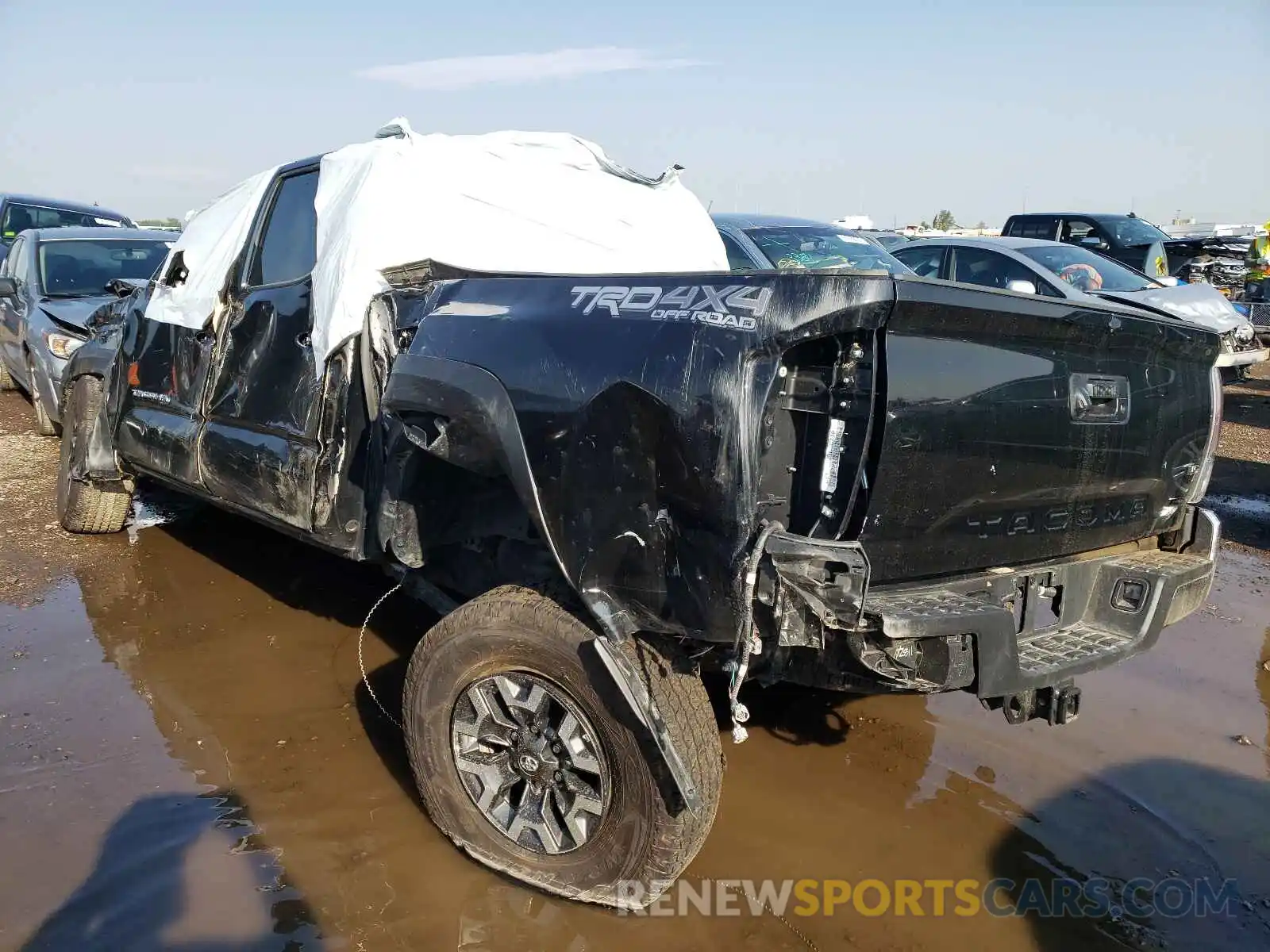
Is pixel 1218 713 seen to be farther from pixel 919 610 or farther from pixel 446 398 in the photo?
pixel 446 398

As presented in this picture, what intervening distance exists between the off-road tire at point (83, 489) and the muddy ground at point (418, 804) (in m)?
0.95

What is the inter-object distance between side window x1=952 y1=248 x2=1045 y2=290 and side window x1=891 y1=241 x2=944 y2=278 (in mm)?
212

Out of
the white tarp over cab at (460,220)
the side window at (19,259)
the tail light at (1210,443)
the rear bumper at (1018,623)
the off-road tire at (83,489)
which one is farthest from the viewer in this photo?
the side window at (19,259)

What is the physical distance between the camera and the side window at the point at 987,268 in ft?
30.0

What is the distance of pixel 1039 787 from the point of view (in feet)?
11.1

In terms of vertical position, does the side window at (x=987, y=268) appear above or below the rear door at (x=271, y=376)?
above

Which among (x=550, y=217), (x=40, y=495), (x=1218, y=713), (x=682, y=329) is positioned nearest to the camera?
(x=682, y=329)

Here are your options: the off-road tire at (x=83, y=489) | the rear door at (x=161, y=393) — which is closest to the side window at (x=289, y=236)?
the rear door at (x=161, y=393)

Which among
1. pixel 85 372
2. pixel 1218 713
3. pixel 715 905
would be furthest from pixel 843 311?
pixel 85 372

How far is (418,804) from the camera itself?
329 cm

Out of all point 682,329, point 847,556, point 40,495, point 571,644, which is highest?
point 682,329

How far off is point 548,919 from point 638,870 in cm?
38

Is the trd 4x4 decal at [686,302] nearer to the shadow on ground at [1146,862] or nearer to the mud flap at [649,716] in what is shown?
the mud flap at [649,716]

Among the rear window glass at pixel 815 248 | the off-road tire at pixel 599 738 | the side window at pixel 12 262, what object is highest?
the rear window glass at pixel 815 248
